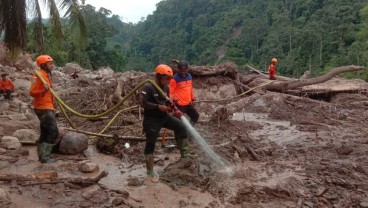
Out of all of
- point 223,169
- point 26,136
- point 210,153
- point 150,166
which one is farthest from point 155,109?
point 26,136

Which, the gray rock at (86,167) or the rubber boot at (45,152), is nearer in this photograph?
the gray rock at (86,167)

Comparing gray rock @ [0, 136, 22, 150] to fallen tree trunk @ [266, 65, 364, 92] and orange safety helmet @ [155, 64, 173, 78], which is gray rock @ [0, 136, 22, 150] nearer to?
orange safety helmet @ [155, 64, 173, 78]

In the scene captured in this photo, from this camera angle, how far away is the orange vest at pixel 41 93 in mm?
5184

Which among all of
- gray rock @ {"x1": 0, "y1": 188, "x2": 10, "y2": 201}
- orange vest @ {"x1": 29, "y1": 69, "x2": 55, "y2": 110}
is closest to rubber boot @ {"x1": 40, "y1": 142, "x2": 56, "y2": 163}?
orange vest @ {"x1": 29, "y1": 69, "x2": 55, "y2": 110}

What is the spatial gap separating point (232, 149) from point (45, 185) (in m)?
3.27

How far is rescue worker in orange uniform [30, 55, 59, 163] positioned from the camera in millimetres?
5195

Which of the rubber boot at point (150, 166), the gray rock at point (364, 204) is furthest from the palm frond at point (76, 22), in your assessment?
the gray rock at point (364, 204)

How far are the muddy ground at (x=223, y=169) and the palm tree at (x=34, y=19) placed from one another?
187cm

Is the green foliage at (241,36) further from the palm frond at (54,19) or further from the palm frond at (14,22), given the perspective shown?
the palm frond at (14,22)

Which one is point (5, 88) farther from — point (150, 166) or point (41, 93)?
point (150, 166)

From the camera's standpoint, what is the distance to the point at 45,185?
Result: 178 inches

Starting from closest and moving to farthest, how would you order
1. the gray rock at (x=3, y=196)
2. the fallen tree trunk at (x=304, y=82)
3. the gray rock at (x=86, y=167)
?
the gray rock at (x=3, y=196) < the gray rock at (x=86, y=167) < the fallen tree trunk at (x=304, y=82)

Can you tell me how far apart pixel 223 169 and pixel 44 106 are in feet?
9.10

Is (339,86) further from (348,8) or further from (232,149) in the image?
(348,8)
